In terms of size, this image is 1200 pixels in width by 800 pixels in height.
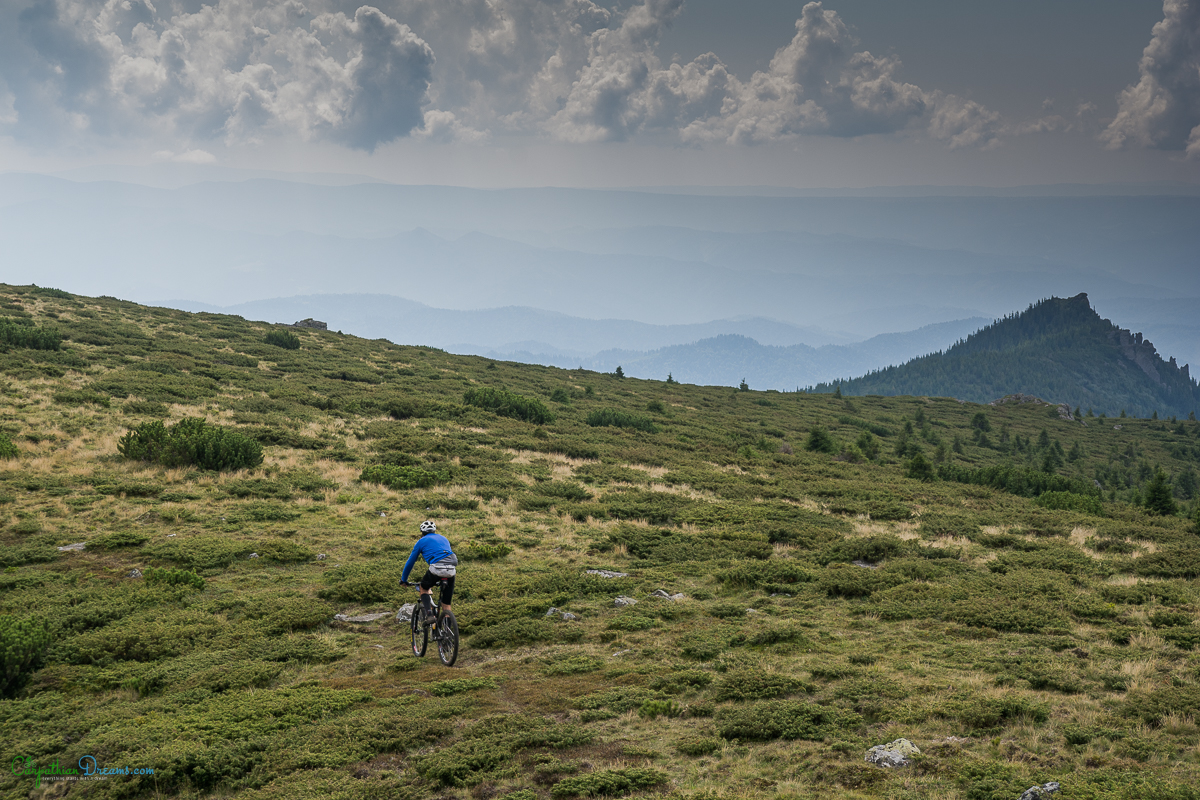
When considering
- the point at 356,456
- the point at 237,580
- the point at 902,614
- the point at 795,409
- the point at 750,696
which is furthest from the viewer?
the point at 795,409

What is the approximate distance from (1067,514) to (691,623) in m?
21.8

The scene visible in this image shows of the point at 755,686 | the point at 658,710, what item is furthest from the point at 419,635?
the point at 755,686

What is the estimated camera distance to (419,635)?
11.8 m

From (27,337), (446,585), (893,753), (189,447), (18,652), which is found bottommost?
(18,652)

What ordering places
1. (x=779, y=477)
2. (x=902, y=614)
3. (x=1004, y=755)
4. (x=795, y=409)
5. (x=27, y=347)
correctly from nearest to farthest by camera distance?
1. (x=1004, y=755)
2. (x=902, y=614)
3. (x=779, y=477)
4. (x=27, y=347)
5. (x=795, y=409)

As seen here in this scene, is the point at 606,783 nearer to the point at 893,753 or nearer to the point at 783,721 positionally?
the point at 783,721

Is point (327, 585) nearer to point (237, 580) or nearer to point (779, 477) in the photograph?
point (237, 580)

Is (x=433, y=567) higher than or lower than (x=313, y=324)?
lower

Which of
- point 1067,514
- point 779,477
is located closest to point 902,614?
point 1067,514

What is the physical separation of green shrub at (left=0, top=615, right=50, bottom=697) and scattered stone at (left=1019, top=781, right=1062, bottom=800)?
13759mm

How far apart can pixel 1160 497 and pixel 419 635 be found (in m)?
36.6

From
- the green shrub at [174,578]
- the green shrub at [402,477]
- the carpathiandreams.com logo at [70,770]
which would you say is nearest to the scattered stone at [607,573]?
the green shrub at [174,578]

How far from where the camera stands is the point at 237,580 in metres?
14.5

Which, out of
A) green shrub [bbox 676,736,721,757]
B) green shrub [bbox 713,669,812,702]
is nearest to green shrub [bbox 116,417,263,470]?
green shrub [bbox 713,669,812,702]
